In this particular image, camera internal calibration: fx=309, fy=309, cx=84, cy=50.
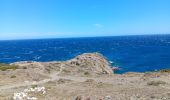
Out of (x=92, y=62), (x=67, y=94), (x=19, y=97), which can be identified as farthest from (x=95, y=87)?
(x=92, y=62)

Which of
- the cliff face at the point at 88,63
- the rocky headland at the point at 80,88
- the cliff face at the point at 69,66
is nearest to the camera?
the rocky headland at the point at 80,88

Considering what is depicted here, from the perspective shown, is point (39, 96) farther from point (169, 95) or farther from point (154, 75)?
point (154, 75)

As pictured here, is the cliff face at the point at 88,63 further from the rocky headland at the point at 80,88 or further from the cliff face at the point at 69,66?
the rocky headland at the point at 80,88

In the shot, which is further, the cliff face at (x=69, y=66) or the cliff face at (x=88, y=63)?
the cliff face at (x=88, y=63)

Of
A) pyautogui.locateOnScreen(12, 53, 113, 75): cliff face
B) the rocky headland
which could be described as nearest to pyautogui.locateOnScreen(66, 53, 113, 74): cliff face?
pyautogui.locateOnScreen(12, 53, 113, 75): cliff face

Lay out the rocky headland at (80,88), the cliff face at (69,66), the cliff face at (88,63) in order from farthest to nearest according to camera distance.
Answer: the cliff face at (88,63) → the cliff face at (69,66) → the rocky headland at (80,88)

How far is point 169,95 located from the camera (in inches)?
1096

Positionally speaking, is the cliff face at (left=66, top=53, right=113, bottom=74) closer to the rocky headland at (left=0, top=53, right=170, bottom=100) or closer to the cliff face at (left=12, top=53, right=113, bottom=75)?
the cliff face at (left=12, top=53, right=113, bottom=75)

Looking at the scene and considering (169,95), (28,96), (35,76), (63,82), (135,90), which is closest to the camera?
(169,95)

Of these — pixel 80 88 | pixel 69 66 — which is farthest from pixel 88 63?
pixel 80 88

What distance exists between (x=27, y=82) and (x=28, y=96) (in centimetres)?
1459

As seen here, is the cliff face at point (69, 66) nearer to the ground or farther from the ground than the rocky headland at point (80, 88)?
nearer to the ground

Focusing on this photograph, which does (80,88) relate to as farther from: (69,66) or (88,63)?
(88,63)

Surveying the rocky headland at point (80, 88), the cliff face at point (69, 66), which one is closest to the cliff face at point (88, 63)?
the cliff face at point (69, 66)
